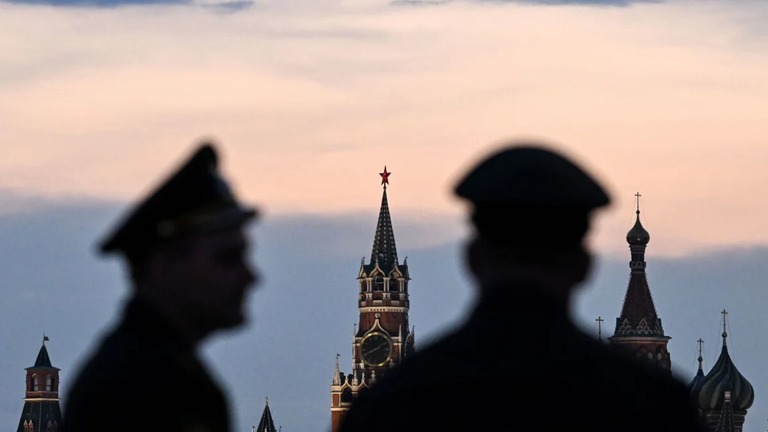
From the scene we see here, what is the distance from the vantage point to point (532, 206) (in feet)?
24.6

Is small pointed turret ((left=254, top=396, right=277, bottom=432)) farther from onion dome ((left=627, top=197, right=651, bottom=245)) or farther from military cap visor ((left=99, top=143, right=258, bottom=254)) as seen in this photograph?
military cap visor ((left=99, top=143, right=258, bottom=254))

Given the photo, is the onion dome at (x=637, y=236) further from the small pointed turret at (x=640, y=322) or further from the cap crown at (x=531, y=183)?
the cap crown at (x=531, y=183)

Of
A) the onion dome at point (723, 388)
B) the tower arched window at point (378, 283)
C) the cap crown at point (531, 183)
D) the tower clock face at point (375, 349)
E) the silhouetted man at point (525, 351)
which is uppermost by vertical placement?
the tower arched window at point (378, 283)

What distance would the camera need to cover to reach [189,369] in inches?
308

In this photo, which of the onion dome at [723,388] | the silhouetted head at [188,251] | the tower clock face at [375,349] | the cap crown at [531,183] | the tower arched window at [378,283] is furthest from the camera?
the tower arched window at [378,283]

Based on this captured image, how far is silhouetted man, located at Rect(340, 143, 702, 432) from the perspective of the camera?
24.0 ft

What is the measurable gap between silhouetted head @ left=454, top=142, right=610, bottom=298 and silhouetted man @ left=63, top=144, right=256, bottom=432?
2.62 ft

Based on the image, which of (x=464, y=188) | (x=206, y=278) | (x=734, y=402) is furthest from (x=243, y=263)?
(x=734, y=402)

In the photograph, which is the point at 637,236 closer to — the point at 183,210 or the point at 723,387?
the point at 723,387

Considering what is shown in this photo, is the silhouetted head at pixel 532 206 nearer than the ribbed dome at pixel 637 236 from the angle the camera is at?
Yes

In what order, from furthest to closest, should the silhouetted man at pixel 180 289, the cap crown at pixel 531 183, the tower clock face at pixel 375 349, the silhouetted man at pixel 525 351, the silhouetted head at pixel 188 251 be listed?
1. the tower clock face at pixel 375 349
2. the silhouetted head at pixel 188 251
3. the silhouetted man at pixel 180 289
4. the cap crown at pixel 531 183
5. the silhouetted man at pixel 525 351

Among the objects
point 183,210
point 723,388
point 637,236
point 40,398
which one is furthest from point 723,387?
point 183,210

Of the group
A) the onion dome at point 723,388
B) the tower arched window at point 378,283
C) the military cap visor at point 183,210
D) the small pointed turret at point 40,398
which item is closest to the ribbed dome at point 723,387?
the onion dome at point 723,388

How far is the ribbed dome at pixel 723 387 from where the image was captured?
144 meters
